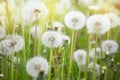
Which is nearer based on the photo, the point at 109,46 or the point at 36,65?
the point at 36,65

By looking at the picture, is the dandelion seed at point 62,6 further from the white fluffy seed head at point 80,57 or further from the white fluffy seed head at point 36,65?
the white fluffy seed head at point 36,65

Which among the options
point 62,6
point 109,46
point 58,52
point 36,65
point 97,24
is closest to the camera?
point 36,65

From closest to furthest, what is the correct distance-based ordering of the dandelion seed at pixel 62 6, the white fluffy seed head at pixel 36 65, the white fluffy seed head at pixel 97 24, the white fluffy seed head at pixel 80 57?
the white fluffy seed head at pixel 36 65
the white fluffy seed head at pixel 97 24
the white fluffy seed head at pixel 80 57
the dandelion seed at pixel 62 6

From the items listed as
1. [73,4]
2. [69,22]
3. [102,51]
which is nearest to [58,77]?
[69,22]

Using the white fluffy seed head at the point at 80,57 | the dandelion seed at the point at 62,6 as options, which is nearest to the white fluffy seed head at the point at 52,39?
the white fluffy seed head at the point at 80,57

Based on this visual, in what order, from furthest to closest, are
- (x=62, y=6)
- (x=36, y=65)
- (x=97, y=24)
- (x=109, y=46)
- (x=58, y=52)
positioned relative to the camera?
1. (x=62, y=6)
2. (x=109, y=46)
3. (x=58, y=52)
4. (x=97, y=24)
5. (x=36, y=65)

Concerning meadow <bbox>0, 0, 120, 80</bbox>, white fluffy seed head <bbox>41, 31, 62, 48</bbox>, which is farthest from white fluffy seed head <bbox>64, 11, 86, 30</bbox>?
white fluffy seed head <bbox>41, 31, 62, 48</bbox>

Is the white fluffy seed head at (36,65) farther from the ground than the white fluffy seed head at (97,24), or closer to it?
closer to it

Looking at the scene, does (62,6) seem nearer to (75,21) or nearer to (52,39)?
(75,21)

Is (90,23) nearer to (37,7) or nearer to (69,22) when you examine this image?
(69,22)

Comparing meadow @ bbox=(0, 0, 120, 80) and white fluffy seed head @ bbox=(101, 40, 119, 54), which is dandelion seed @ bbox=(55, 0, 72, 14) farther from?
white fluffy seed head @ bbox=(101, 40, 119, 54)

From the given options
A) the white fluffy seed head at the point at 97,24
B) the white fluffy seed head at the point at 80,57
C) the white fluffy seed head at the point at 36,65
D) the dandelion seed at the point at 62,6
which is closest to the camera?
the white fluffy seed head at the point at 36,65

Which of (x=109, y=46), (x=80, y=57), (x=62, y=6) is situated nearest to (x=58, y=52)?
(x=80, y=57)
